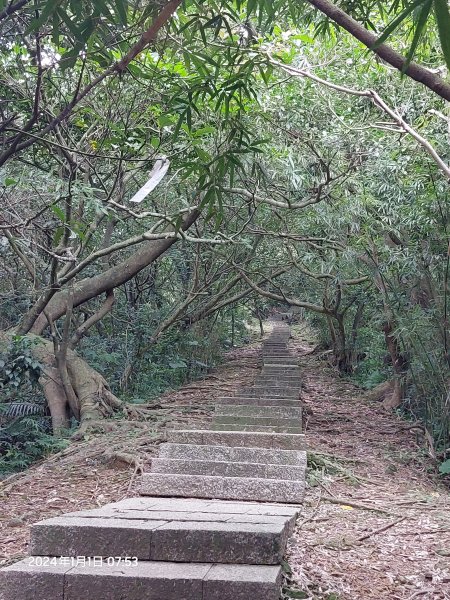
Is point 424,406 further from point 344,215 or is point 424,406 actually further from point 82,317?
point 82,317

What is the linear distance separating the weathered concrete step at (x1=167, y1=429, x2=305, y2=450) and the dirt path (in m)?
0.22

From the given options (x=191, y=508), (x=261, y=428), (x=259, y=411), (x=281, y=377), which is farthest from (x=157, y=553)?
(x=281, y=377)

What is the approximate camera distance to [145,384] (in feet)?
29.8

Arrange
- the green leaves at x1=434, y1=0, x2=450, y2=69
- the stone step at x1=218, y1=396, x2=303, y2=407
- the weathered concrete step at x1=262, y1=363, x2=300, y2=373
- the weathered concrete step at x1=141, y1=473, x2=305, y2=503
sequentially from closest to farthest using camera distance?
the green leaves at x1=434, y1=0, x2=450, y2=69 < the weathered concrete step at x1=141, y1=473, x2=305, y2=503 < the stone step at x1=218, y1=396, x2=303, y2=407 < the weathered concrete step at x1=262, y1=363, x2=300, y2=373

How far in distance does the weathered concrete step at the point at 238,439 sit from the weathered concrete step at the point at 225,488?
70 centimetres

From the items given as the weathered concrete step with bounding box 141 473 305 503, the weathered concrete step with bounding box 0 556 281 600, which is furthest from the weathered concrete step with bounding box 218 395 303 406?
the weathered concrete step with bounding box 0 556 281 600

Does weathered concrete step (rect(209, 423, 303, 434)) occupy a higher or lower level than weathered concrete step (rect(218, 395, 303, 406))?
lower

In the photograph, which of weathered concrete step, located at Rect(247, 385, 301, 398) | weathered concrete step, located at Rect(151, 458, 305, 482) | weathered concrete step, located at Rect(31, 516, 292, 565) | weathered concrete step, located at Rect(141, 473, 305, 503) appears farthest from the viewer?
weathered concrete step, located at Rect(247, 385, 301, 398)

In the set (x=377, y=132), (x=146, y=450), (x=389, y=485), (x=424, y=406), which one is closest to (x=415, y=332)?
(x=424, y=406)

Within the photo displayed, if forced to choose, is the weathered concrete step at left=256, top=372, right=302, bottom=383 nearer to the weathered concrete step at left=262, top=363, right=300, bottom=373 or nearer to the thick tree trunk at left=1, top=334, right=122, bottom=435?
the weathered concrete step at left=262, top=363, right=300, bottom=373

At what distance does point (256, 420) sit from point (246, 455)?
1118 mm

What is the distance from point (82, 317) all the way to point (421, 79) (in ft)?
31.0

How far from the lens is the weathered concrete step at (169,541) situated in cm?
273

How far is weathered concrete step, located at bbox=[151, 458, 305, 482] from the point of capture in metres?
4.57
